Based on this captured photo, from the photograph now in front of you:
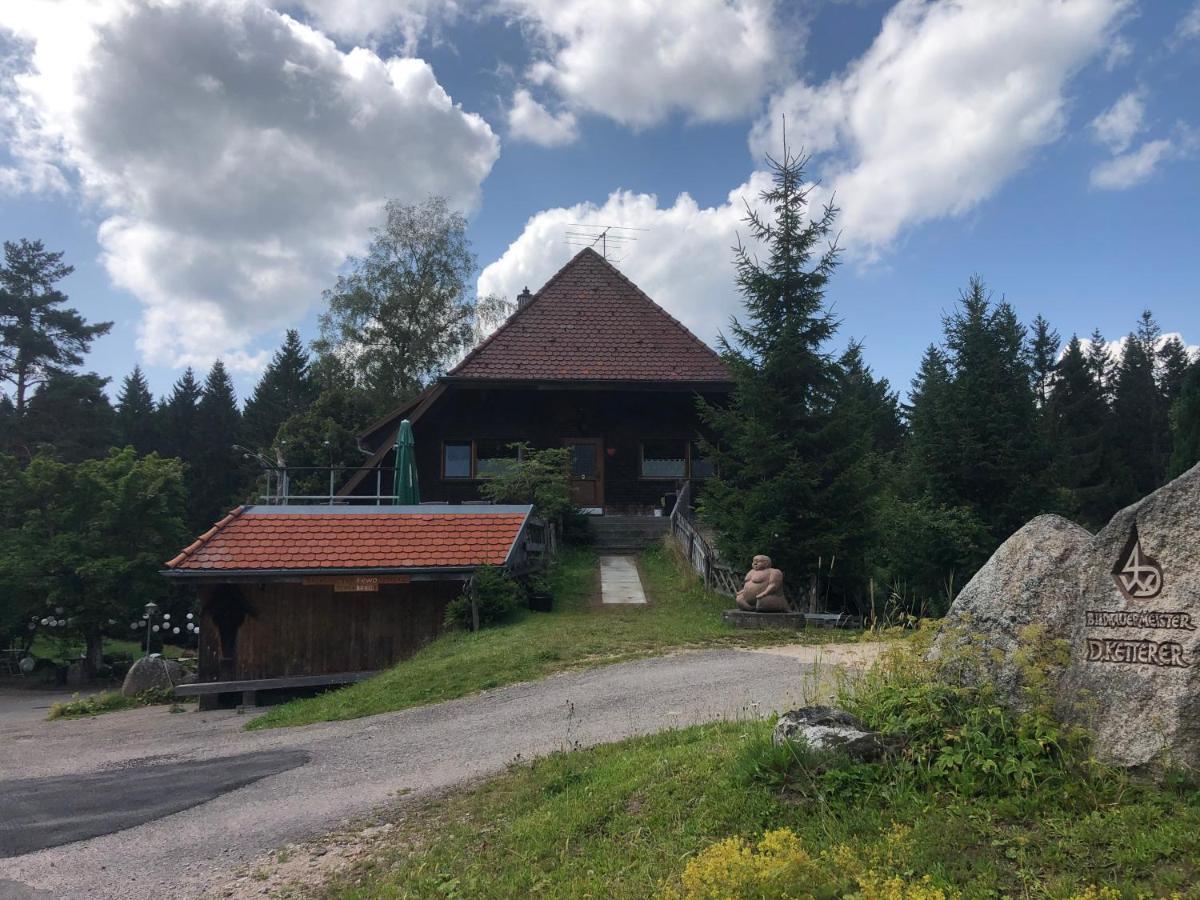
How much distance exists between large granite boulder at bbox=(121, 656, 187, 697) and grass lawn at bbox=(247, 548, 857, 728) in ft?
15.4

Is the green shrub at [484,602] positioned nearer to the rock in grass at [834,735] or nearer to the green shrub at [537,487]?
the green shrub at [537,487]

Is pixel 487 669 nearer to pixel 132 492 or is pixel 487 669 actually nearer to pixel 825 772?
pixel 825 772

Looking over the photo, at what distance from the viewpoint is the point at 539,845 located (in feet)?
16.2

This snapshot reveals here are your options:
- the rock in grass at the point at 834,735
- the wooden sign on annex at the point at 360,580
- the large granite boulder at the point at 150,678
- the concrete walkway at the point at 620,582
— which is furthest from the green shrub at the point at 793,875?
the large granite boulder at the point at 150,678

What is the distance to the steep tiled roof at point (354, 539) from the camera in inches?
545

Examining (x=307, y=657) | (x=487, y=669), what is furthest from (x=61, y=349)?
(x=487, y=669)

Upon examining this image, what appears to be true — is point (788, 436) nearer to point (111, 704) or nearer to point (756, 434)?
point (756, 434)

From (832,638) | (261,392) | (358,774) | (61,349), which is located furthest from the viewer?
(261,392)

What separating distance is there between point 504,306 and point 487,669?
92.1ft

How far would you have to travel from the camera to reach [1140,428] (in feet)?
154

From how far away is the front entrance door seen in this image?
23.4 meters

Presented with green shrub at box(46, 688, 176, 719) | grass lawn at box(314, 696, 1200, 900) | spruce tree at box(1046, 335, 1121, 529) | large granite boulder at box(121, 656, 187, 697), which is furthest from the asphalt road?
spruce tree at box(1046, 335, 1121, 529)

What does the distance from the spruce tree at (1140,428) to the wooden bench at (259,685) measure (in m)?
42.0

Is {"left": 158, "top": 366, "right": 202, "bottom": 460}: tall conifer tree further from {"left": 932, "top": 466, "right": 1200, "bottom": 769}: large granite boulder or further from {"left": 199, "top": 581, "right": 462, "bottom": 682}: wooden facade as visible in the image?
{"left": 932, "top": 466, "right": 1200, "bottom": 769}: large granite boulder
